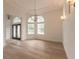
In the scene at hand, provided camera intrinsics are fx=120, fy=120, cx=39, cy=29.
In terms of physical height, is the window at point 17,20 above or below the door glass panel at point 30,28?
above

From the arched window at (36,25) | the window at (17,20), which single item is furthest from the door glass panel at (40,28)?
the window at (17,20)

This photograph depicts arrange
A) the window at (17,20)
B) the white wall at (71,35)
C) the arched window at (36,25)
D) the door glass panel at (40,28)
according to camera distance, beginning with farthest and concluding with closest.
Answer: the window at (17,20)
the arched window at (36,25)
the door glass panel at (40,28)
the white wall at (71,35)

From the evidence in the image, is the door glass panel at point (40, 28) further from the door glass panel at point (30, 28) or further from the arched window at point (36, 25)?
the door glass panel at point (30, 28)

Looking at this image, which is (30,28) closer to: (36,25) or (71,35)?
(36,25)

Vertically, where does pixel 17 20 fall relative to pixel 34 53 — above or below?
above

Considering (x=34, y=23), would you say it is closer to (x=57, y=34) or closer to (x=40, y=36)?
(x=40, y=36)

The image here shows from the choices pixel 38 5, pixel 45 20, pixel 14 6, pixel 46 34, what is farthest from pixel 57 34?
pixel 14 6

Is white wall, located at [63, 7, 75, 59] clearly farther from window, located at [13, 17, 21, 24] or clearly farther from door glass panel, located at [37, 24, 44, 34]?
window, located at [13, 17, 21, 24]

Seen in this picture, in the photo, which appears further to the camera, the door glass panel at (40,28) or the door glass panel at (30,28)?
the door glass panel at (30,28)

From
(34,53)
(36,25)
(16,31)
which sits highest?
(36,25)

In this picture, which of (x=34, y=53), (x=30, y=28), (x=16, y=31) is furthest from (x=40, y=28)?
(x=34, y=53)

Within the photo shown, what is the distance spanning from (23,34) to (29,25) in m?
2.17

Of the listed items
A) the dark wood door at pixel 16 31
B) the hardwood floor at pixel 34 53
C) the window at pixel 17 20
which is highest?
the window at pixel 17 20

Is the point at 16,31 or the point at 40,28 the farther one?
the point at 16,31
